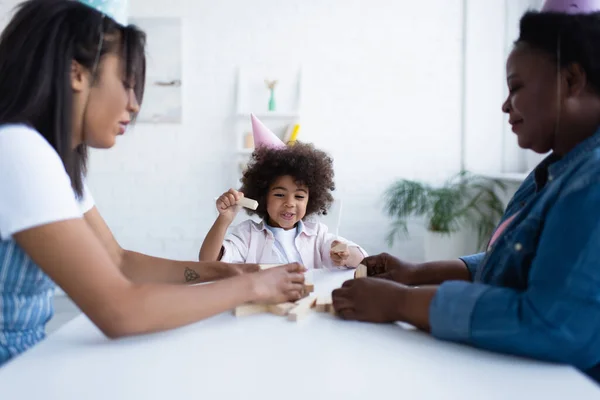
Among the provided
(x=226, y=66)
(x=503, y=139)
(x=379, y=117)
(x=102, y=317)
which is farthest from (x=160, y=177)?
(x=102, y=317)

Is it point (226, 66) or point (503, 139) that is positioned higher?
point (226, 66)

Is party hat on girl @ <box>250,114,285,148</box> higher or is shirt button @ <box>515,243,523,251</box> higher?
party hat on girl @ <box>250,114,285,148</box>

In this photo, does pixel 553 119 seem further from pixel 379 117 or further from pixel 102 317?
pixel 379 117

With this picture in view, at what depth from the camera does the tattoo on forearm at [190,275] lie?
135 centimetres

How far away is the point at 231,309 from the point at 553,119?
0.66m

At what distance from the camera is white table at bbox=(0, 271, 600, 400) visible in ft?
2.23

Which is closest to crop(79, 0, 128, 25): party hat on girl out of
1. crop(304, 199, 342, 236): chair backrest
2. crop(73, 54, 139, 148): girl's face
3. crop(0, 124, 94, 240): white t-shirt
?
crop(73, 54, 139, 148): girl's face

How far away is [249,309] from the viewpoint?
1.04m

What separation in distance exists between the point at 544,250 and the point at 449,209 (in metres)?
2.87

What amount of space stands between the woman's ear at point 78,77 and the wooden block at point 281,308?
53 centimetres

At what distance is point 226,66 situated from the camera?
389 cm

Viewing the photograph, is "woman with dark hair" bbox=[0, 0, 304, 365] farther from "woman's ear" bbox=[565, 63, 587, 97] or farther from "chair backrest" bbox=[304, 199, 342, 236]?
"chair backrest" bbox=[304, 199, 342, 236]

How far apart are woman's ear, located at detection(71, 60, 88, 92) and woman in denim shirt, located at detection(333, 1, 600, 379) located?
0.60 meters

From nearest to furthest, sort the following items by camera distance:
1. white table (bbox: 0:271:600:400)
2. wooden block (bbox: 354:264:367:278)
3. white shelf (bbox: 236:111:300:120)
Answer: white table (bbox: 0:271:600:400) → wooden block (bbox: 354:264:367:278) → white shelf (bbox: 236:111:300:120)
